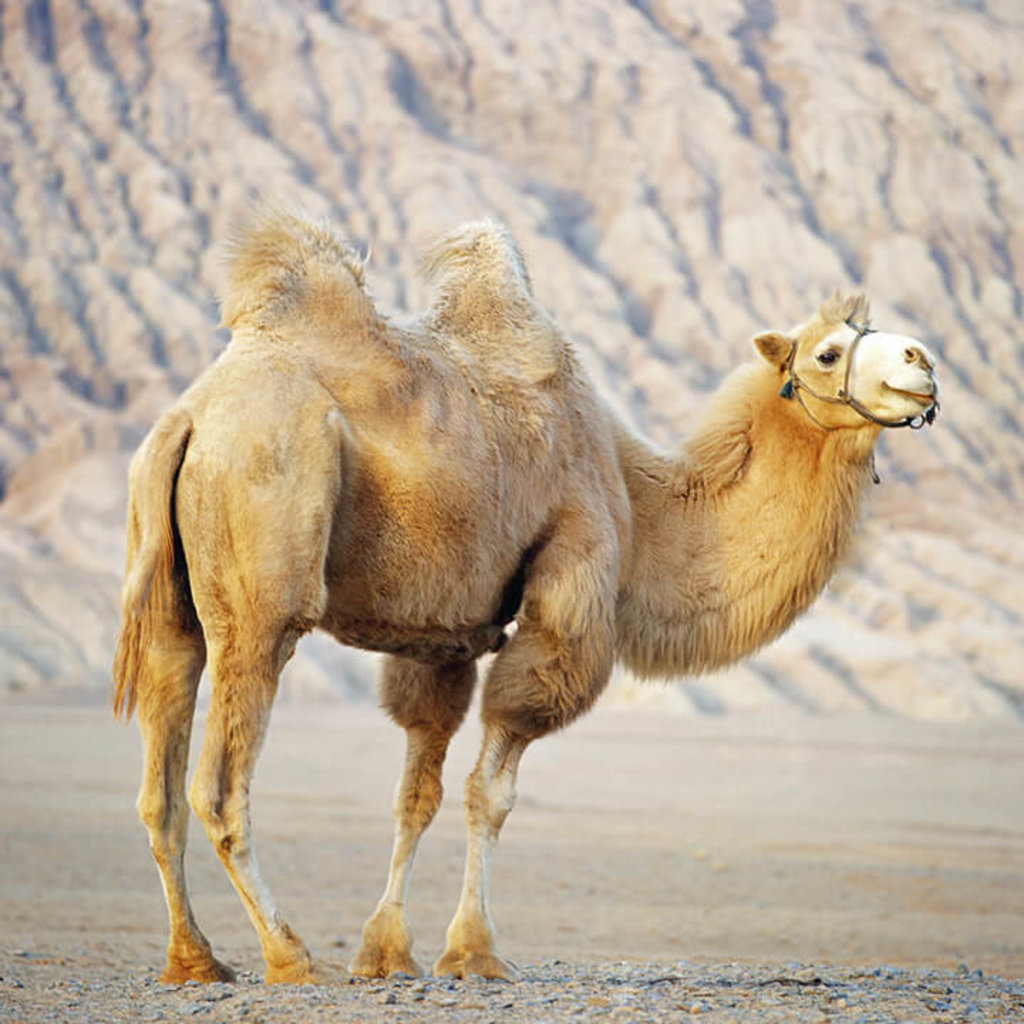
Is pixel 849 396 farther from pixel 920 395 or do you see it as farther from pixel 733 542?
pixel 733 542

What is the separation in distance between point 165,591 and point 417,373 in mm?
1365

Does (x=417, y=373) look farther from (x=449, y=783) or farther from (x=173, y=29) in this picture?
(x=173, y=29)

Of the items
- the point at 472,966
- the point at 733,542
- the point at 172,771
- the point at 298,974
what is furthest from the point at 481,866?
the point at 733,542

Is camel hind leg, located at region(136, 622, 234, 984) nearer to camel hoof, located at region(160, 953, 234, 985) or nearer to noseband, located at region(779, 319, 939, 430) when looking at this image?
camel hoof, located at region(160, 953, 234, 985)

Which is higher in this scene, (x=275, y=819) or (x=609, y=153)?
(x=609, y=153)

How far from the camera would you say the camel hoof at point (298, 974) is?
19.3 ft

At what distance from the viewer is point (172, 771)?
241 inches

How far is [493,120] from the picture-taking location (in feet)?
233

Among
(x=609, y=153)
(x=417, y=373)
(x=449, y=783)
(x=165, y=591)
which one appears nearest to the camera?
(x=165, y=591)

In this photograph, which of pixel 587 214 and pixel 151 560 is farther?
pixel 587 214

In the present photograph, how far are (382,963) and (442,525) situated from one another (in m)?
1.84

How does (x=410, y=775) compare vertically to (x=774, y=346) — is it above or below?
below

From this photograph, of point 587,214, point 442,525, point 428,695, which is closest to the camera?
point 442,525

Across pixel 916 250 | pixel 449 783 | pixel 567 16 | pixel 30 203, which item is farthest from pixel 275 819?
pixel 567 16
